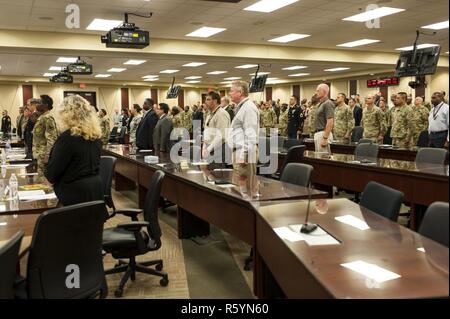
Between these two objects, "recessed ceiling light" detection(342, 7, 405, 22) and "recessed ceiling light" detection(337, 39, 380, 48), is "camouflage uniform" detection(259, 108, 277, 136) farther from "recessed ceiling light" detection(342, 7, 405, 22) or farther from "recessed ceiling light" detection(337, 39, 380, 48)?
"recessed ceiling light" detection(342, 7, 405, 22)

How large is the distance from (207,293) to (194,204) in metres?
1.02

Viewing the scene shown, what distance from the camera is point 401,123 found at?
29.5 ft

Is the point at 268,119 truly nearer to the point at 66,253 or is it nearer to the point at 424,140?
the point at 424,140

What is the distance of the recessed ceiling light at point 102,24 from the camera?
27.6 ft

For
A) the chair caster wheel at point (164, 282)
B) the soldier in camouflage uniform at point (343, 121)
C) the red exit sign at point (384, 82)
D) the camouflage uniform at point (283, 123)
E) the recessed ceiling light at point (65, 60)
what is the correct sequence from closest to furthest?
the chair caster wheel at point (164, 282)
the soldier in camouflage uniform at point (343, 121)
the recessed ceiling light at point (65, 60)
the camouflage uniform at point (283, 123)
the red exit sign at point (384, 82)

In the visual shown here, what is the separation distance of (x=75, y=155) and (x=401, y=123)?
7.25 meters

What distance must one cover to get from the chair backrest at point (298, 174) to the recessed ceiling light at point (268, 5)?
161 inches

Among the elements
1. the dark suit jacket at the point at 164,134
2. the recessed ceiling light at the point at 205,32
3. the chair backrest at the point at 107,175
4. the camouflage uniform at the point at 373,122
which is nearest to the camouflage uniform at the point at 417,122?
the camouflage uniform at the point at 373,122

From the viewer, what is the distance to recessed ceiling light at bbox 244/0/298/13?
24.0ft

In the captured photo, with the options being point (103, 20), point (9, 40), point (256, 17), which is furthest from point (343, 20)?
point (9, 40)

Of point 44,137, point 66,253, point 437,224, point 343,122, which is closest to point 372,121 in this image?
point 343,122

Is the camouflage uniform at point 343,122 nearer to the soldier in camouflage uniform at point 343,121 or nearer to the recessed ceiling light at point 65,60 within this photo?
the soldier in camouflage uniform at point 343,121

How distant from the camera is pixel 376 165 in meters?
5.02
